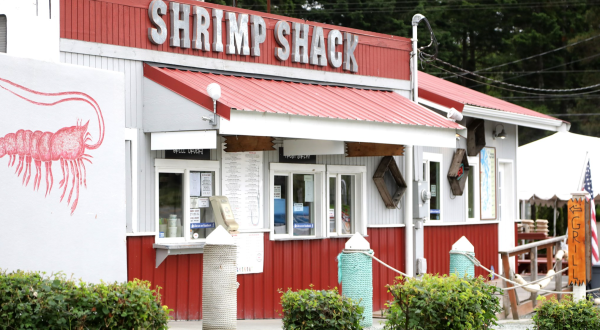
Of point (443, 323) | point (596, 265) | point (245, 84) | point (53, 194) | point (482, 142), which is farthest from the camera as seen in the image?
point (482, 142)

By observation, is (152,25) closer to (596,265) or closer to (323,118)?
(323,118)

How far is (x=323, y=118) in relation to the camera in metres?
10.6

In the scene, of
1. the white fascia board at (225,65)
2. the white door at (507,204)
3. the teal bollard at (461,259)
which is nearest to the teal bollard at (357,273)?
the teal bollard at (461,259)

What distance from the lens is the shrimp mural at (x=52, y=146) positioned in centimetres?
806

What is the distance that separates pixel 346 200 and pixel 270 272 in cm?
216

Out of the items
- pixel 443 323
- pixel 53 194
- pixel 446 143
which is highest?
pixel 446 143

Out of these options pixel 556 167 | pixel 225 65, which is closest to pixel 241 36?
pixel 225 65

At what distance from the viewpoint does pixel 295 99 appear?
11195mm

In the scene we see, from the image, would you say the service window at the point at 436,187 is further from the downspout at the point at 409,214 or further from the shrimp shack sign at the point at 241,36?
the shrimp shack sign at the point at 241,36

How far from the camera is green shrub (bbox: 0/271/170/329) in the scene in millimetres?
6051

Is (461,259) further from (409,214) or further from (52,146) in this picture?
(52,146)

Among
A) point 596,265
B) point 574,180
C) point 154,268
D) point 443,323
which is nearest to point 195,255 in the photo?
point 154,268

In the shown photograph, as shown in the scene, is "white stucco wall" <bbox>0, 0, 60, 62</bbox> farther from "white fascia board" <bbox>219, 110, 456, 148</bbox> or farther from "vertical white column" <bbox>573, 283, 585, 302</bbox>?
"vertical white column" <bbox>573, 283, 585, 302</bbox>

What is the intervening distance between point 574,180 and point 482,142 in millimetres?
3906
